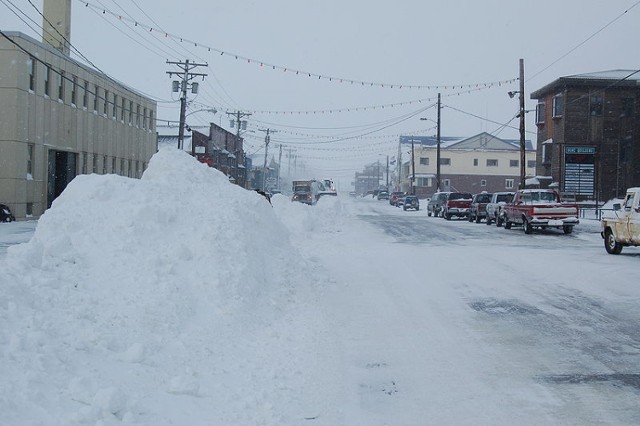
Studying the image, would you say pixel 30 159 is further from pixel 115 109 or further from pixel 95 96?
pixel 115 109

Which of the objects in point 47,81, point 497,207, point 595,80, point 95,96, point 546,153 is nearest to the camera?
point 47,81

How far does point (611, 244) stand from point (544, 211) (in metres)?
8.94

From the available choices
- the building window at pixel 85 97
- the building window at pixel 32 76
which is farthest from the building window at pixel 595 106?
the building window at pixel 32 76

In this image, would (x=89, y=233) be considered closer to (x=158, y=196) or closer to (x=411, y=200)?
(x=158, y=196)

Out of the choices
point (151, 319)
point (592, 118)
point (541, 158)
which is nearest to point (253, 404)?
point (151, 319)

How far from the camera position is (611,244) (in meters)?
20.0

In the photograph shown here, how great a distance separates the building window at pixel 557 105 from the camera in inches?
1911

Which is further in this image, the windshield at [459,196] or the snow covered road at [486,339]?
the windshield at [459,196]

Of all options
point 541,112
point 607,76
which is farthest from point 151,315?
point 541,112

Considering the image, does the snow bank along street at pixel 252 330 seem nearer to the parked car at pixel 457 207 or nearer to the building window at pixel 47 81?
the building window at pixel 47 81

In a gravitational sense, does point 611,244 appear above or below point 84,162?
below

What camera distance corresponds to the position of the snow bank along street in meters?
5.73

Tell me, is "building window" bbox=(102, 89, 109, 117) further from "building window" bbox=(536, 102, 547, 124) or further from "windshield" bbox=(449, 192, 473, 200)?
"building window" bbox=(536, 102, 547, 124)

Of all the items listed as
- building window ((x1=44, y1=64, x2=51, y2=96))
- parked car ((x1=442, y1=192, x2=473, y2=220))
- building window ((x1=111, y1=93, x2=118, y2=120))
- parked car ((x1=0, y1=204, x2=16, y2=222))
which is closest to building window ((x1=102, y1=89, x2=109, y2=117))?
building window ((x1=111, y1=93, x2=118, y2=120))
